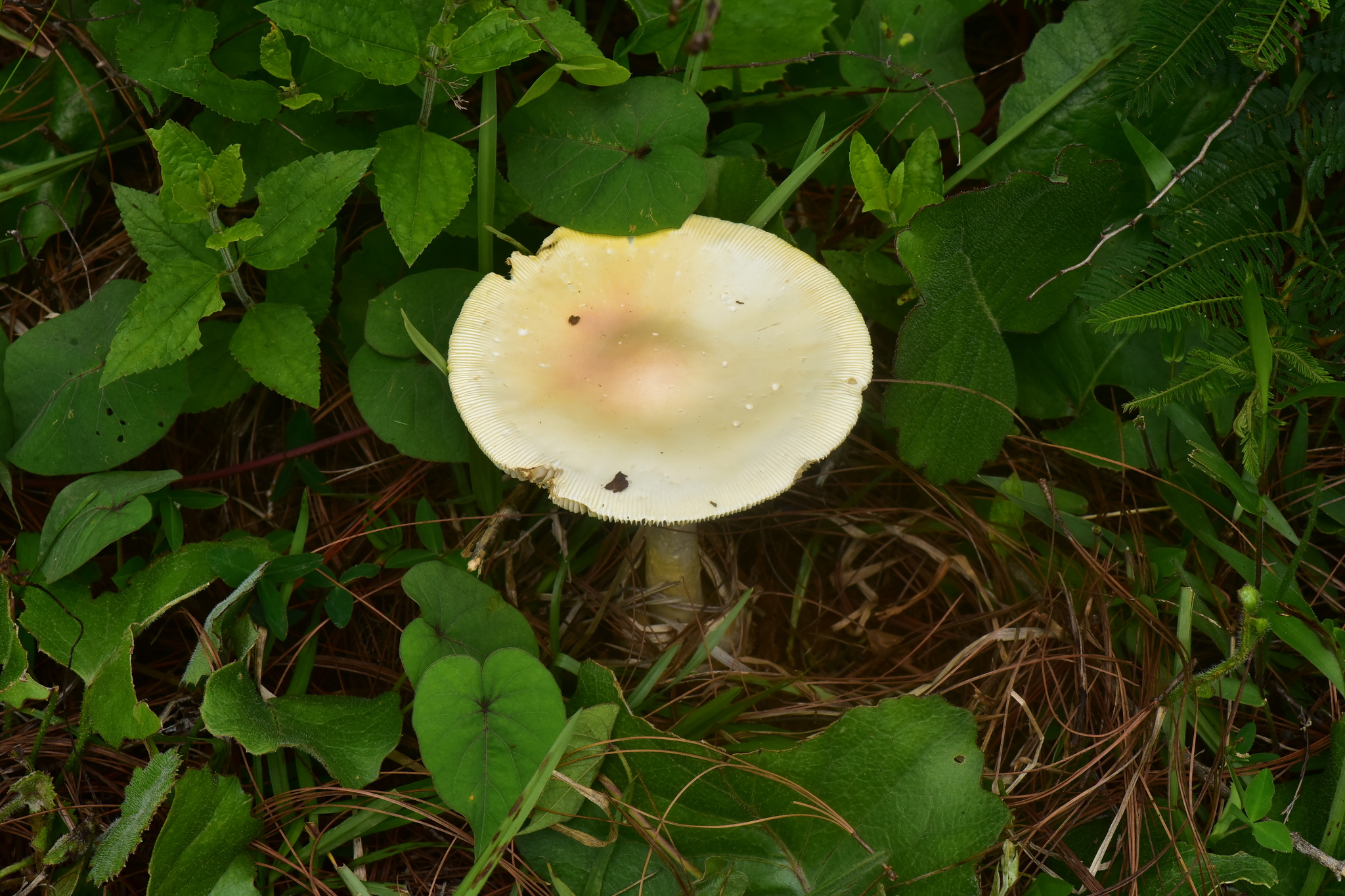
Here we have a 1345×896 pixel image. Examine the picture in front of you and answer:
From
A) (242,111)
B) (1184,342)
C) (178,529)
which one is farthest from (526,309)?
(1184,342)

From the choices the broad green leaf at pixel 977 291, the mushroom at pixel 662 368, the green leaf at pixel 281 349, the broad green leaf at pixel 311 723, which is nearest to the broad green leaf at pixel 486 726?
the broad green leaf at pixel 311 723

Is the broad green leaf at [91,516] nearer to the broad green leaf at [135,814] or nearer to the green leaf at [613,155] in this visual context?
the broad green leaf at [135,814]

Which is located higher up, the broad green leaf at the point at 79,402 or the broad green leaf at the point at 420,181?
the broad green leaf at the point at 420,181

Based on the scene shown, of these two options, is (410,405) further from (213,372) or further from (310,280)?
(213,372)

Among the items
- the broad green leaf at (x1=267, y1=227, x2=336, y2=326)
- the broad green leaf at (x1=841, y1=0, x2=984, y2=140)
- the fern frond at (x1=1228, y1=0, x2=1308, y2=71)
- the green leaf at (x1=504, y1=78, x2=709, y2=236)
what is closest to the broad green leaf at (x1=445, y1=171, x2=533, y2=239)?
the green leaf at (x1=504, y1=78, x2=709, y2=236)

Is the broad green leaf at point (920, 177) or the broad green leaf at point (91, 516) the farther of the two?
the broad green leaf at point (920, 177)

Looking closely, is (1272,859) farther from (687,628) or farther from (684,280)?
(684,280)
